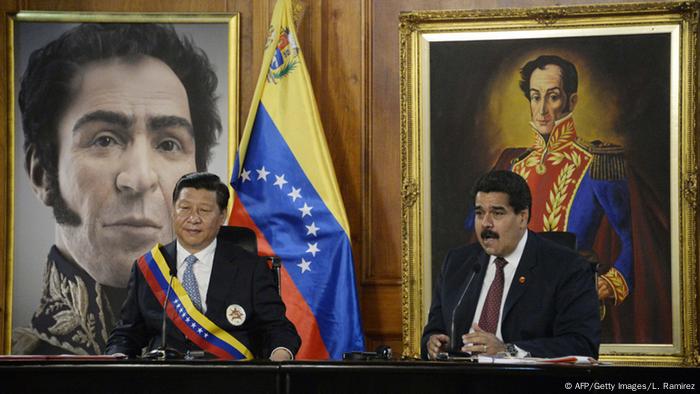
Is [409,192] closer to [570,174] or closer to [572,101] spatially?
[570,174]

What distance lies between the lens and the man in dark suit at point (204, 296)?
4.02 meters

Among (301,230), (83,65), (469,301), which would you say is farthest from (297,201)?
(83,65)

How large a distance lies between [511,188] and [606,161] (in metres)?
0.88

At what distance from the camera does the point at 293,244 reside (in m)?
5.04

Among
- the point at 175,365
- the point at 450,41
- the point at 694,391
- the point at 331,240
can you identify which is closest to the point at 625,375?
the point at 694,391

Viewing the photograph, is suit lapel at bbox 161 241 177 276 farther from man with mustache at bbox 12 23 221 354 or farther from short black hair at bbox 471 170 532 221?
short black hair at bbox 471 170 532 221

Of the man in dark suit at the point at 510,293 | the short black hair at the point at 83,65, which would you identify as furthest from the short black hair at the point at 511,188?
the short black hair at the point at 83,65

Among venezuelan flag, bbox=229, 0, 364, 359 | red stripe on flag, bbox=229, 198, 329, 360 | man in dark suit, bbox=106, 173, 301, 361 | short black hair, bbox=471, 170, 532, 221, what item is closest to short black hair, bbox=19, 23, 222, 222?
venezuelan flag, bbox=229, 0, 364, 359

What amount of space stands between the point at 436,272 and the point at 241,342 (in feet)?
4.80

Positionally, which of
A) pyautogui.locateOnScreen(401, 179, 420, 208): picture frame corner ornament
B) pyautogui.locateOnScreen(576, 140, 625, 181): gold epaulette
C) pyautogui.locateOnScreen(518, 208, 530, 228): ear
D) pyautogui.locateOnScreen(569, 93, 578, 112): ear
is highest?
pyautogui.locateOnScreen(569, 93, 578, 112): ear

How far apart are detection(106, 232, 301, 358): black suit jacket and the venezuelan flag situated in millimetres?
814

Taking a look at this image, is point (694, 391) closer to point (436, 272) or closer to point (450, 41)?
point (436, 272)

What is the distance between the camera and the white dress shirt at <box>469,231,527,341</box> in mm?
4312

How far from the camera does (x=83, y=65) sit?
5422 mm
